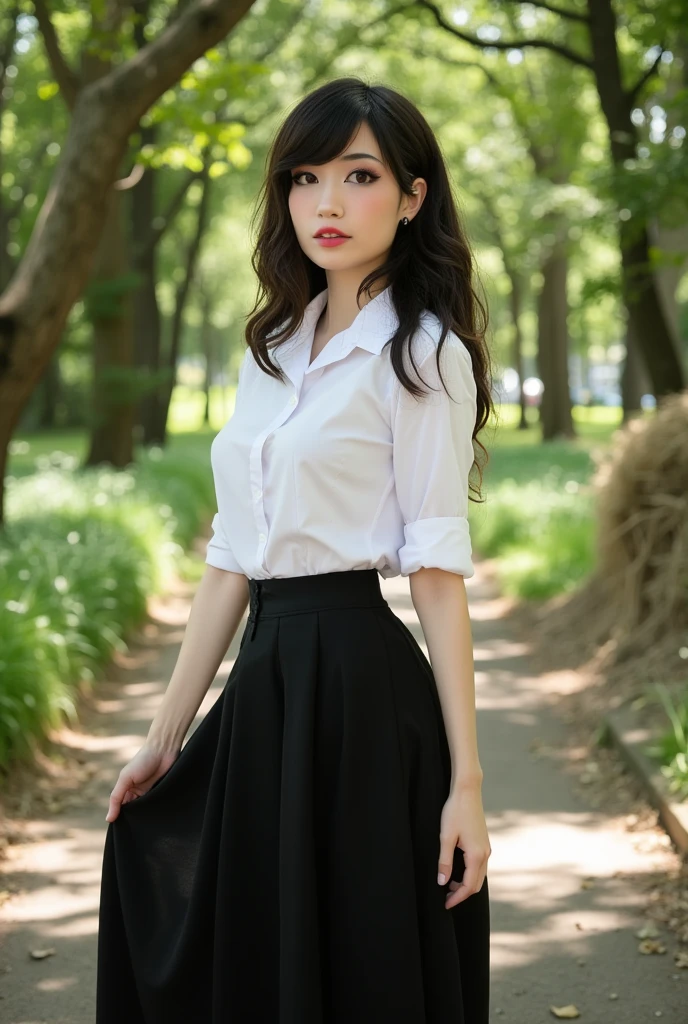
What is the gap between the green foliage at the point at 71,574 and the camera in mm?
5496

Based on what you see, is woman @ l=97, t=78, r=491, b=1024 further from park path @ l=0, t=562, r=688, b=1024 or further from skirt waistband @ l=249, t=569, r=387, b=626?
park path @ l=0, t=562, r=688, b=1024

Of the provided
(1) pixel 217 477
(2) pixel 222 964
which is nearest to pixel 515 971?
(2) pixel 222 964

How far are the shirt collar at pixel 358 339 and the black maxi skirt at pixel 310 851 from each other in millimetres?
395

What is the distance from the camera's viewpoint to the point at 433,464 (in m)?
2.04

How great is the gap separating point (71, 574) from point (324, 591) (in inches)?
223

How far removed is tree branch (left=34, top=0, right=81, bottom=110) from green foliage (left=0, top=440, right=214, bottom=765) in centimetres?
321

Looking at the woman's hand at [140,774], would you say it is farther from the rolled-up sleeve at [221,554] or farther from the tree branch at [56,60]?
the tree branch at [56,60]

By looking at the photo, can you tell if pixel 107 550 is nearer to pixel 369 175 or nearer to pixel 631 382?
pixel 369 175

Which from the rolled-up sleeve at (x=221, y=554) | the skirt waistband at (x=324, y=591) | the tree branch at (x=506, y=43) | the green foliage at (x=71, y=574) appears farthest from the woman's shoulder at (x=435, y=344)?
the tree branch at (x=506, y=43)

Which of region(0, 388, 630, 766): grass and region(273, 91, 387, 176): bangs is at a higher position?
region(0, 388, 630, 766): grass

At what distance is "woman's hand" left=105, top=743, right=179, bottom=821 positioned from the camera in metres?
2.30

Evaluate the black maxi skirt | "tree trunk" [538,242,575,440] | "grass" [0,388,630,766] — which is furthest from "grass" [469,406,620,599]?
"tree trunk" [538,242,575,440]

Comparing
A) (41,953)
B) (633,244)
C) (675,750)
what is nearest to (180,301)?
(633,244)

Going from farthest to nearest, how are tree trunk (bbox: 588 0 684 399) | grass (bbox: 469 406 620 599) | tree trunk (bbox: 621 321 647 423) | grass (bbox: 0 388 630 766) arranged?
tree trunk (bbox: 621 321 647 423)
grass (bbox: 469 406 620 599)
tree trunk (bbox: 588 0 684 399)
grass (bbox: 0 388 630 766)
